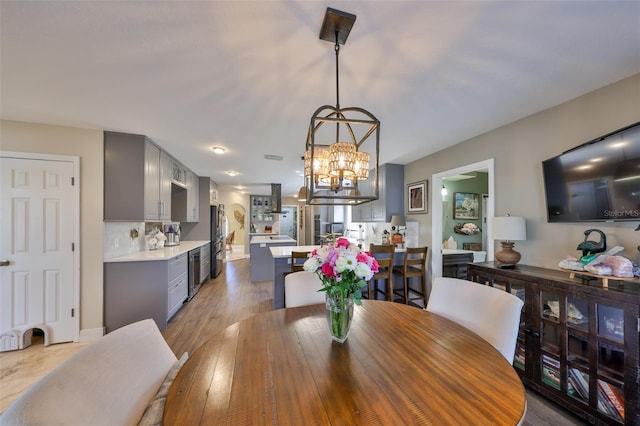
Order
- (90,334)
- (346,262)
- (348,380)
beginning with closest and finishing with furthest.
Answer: (348,380)
(346,262)
(90,334)

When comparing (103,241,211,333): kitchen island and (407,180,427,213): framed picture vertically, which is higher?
(407,180,427,213): framed picture

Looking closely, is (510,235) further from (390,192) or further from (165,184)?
(165,184)

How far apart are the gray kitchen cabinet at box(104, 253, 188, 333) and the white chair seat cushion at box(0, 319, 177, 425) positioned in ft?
7.34

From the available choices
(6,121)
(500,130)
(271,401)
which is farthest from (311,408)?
(6,121)

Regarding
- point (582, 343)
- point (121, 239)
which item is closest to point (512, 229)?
point (582, 343)

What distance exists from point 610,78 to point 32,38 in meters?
3.91

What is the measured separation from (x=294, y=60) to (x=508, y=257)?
8.32 feet

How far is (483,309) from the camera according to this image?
1401 mm

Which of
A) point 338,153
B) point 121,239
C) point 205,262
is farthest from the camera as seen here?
point 205,262

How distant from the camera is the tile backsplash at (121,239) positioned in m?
2.89

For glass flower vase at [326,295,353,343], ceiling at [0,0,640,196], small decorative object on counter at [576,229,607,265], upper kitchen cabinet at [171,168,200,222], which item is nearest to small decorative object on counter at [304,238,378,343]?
glass flower vase at [326,295,353,343]

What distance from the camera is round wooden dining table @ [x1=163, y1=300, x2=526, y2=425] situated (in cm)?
72

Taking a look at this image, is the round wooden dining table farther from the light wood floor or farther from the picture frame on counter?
the picture frame on counter

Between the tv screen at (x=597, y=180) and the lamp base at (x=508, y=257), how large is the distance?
40 cm
